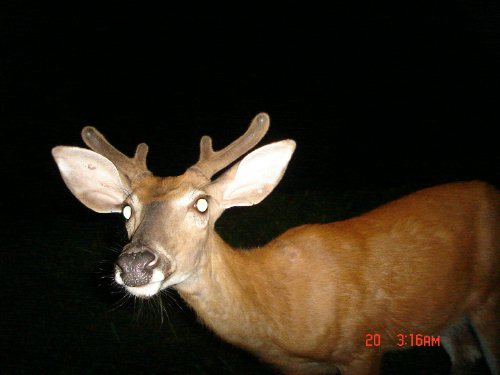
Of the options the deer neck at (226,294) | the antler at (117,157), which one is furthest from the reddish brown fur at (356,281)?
the antler at (117,157)

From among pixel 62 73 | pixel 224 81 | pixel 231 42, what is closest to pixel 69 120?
pixel 62 73

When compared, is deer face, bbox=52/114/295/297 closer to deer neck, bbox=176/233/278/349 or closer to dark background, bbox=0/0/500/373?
deer neck, bbox=176/233/278/349

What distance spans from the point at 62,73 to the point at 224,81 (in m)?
5.49

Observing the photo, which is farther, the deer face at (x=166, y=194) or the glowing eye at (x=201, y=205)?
the glowing eye at (x=201, y=205)

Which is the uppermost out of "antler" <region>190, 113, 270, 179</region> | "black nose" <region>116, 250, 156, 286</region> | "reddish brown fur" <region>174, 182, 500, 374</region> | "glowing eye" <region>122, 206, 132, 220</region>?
"antler" <region>190, 113, 270, 179</region>

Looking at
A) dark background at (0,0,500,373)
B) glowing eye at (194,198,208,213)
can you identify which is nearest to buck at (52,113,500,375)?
glowing eye at (194,198,208,213)

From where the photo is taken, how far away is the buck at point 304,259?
7.92 feet

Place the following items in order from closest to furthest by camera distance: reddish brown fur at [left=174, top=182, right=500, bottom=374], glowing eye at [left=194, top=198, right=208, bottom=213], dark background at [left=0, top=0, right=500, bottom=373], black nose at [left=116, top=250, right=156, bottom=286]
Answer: black nose at [left=116, top=250, right=156, bottom=286], glowing eye at [left=194, top=198, right=208, bottom=213], reddish brown fur at [left=174, top=182, right=500, bottom=374], dark background at [left=0, top=0, right=500, bottom=373]

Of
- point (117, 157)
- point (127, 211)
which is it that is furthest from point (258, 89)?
point (127, 211)

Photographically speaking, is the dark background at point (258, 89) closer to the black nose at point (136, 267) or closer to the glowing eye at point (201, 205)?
the glowing eye at point (201, 205)

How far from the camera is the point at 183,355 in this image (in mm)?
4094

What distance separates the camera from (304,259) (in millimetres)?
2898

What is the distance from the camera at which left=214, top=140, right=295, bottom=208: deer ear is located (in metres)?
2.54

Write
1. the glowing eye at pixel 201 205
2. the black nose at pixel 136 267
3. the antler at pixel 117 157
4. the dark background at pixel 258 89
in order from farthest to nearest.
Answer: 1. the dark background at pixel 258 89
2. the antler at pixel 117 157
3. the glowing eye at pixel 201 205
4. the black nose at pixel 136 267
